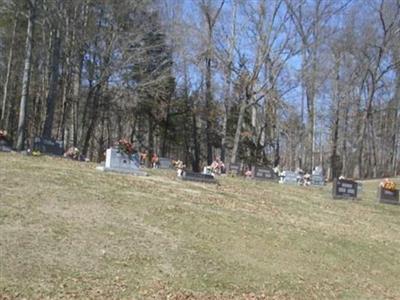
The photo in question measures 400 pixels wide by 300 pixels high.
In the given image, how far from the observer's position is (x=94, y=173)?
740 inches

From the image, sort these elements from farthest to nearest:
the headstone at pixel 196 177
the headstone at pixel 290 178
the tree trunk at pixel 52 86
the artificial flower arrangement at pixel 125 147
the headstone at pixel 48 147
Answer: the tree trunk at pixel 52 86 → the headstone at pixel 290 178 → the headstone at pixel 48 147 → the headstone at pixel 196 177 → the artificial flower arrangement at pixel 125 147

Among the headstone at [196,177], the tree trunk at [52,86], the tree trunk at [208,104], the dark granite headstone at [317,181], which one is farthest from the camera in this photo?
the tree trunk at [208,104]

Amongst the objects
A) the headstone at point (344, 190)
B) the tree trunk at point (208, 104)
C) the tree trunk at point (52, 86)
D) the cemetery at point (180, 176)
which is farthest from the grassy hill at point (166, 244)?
the tree trunk at point (208, 104)

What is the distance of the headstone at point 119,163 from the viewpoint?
20375mm

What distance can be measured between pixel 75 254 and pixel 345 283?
5.40 meters

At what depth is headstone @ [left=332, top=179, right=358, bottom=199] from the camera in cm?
2651

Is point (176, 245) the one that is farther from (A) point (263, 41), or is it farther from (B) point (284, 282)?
(A) point (263, 41)

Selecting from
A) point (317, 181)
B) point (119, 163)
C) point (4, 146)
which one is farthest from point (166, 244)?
point (317, 181)

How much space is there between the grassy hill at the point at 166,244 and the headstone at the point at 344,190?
6130 millimetres

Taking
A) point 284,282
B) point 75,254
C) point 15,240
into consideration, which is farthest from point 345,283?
point 15,240

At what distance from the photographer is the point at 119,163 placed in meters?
20.5

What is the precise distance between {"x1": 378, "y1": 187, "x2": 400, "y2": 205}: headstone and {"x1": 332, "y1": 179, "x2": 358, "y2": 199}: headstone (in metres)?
1.54

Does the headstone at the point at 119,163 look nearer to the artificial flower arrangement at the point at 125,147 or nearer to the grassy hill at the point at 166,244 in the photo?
the artificial flower arrangement at the point at 125,147

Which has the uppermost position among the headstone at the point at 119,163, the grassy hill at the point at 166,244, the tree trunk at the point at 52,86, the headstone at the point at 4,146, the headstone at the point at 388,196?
the tree trunk at the point at 52,86
